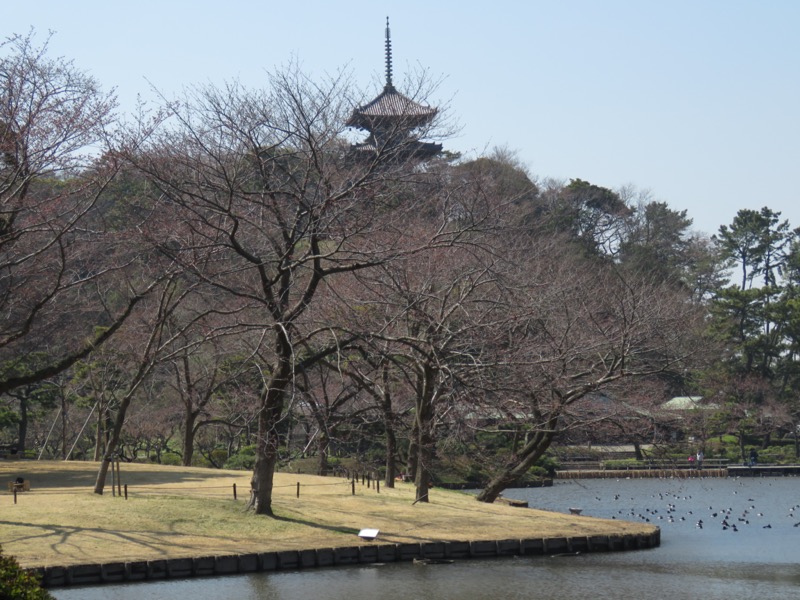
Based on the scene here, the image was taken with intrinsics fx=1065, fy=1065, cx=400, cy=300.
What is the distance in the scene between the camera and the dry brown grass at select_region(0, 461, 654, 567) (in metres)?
18.9

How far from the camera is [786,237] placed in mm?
70188

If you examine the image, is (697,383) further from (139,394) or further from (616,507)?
(139,394)

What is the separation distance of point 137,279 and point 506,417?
60.2 feet

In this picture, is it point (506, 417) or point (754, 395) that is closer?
point (506, 417)

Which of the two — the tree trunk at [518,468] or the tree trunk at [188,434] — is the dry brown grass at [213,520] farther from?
the tree trunk at [188,434]

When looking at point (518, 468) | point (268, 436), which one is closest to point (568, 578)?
point (268, 436)

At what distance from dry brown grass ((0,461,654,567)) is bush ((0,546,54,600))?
7.89 meters

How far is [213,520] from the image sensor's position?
2098cm

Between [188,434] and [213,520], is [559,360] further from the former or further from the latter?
[188,434]

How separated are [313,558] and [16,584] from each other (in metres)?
10.1

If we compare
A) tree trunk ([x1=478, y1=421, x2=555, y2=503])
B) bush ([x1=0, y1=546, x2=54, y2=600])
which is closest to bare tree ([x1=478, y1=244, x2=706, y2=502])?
tree trunk ([x1=478, y1=421, x2=555, y2=503])

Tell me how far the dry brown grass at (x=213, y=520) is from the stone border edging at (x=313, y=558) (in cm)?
31

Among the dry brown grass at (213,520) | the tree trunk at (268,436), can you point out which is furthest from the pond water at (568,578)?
the tree trunk at (268,436)

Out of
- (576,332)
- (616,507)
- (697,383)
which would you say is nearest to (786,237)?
(697,383)
